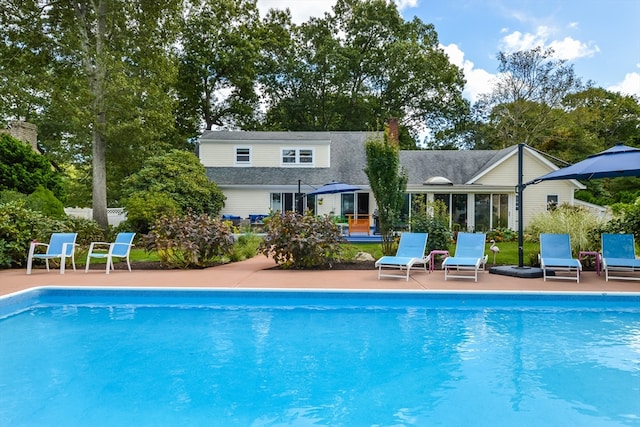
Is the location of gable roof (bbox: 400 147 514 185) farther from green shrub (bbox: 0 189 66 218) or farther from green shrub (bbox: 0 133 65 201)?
green shrub (bbox: 0 133 65 201)

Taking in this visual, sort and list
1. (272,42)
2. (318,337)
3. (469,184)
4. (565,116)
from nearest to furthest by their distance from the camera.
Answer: (318,337), (469,184), (565,116), (272,42)

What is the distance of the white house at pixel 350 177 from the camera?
80.3 ft

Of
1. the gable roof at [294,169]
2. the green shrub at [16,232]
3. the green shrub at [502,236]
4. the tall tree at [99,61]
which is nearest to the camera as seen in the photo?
the green shrub at [16,232]

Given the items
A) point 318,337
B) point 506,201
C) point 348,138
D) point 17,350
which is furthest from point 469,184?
point 17,350

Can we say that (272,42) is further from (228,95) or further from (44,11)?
(44,11)

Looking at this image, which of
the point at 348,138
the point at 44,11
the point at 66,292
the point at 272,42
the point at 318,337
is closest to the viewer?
the point at 318,337

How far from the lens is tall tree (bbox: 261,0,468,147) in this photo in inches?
1583

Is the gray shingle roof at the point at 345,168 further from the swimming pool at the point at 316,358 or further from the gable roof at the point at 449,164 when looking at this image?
the swimming pool at the point at 316,358

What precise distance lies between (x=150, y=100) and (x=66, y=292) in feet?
48.2

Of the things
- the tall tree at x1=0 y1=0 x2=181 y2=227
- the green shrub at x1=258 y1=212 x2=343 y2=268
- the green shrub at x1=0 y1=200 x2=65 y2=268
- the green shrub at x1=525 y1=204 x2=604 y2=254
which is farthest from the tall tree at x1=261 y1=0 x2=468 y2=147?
the green shrub at x1=0 y1=200 x2=65 y2=268

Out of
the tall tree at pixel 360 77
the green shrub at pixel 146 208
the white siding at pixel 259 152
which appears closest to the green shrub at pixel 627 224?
the green shrub at pixel 146 208

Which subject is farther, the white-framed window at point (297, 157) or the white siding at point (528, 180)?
the white-framed window at point (297, 157)

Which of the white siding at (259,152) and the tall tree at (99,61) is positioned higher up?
the tall tree at (99,61)

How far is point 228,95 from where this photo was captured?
4112 centimetres
